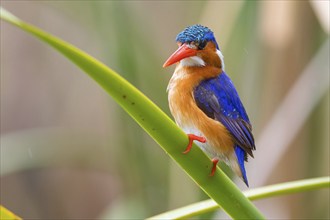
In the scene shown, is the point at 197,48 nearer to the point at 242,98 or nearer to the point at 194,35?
the point at 194,35

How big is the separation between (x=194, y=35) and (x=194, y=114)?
0.13 m

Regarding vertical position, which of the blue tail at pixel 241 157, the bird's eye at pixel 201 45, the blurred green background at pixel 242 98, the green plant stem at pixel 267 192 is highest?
the blurred green background at pixel 242 98

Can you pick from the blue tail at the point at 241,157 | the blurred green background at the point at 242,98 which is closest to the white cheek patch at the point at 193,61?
the blue tail at the point at 241,157

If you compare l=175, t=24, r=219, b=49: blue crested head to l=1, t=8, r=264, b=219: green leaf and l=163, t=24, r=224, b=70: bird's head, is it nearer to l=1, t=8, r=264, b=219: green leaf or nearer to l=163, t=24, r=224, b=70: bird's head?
l=163, t=24, r=224, b=70: bird's head

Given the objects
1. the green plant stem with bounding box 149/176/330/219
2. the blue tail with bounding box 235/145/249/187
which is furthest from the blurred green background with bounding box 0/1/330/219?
the green plant stem with bounding box 149/176/330/219

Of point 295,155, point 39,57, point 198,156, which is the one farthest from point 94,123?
point 198,156

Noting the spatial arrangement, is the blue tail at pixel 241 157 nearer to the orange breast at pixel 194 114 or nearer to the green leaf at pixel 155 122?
the orange breast at pixel 194 114

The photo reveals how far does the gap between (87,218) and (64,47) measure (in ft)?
9.28

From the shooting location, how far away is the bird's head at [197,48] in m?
0.88

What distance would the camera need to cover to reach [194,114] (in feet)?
3.20

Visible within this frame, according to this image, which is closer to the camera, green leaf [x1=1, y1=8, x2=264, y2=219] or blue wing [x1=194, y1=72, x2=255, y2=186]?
green leaf [x1=1, y1=8, x2=264, y2=219]

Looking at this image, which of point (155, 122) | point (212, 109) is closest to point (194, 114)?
point (212, 109)

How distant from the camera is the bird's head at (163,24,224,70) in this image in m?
0.88

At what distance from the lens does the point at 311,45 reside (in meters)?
1.93
